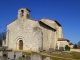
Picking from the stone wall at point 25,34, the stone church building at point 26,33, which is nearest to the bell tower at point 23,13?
the stone church building at point 26,33

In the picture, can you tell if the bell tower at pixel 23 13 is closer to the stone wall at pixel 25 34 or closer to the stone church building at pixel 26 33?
the stone church building at pixel 26 33

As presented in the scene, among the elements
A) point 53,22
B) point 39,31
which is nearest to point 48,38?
point 39,31

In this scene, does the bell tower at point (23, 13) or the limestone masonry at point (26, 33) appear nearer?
the limestone masonry at point (26, 33)

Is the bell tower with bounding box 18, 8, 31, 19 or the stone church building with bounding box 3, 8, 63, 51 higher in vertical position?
the bell tower with bounding box 18, 8, 31, 19

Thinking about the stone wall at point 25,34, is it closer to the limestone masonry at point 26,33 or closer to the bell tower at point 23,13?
the limestone masonry at point 26,33

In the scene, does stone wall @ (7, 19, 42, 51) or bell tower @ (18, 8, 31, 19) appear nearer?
stone wall @ (7, 19, 42, 51)

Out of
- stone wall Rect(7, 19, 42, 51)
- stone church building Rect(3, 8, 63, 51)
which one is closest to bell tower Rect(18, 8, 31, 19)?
stone church building Rect(3, 8, 63, 51)

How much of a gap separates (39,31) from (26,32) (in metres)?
2.77

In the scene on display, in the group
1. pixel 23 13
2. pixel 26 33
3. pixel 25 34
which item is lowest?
pixel 25 34

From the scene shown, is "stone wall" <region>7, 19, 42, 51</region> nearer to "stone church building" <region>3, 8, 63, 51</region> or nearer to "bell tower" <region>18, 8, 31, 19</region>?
"stone church building" <region>3, 8, 63, 51</region>

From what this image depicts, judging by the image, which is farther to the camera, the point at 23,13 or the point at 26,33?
the point at 23,13

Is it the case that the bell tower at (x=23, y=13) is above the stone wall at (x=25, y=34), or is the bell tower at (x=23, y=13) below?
above

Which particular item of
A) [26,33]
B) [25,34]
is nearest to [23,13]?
[26,33]

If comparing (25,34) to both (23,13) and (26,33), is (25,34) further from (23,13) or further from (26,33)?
(23,13)
